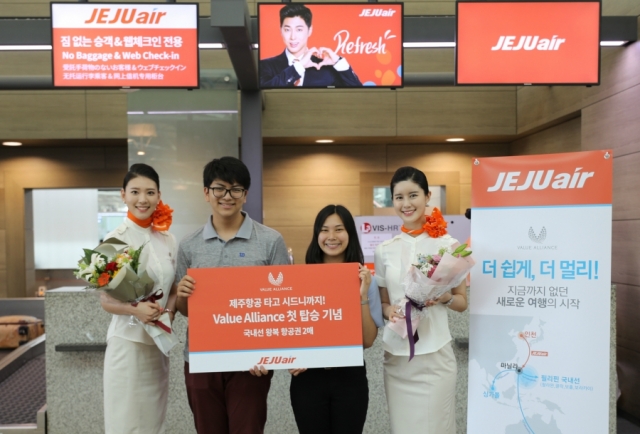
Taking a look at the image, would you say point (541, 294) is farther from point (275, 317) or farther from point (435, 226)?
point (275, 317)

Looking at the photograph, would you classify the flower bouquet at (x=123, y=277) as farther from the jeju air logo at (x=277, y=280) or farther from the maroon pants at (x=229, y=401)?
the jeju air logo at (x=277, y=280)

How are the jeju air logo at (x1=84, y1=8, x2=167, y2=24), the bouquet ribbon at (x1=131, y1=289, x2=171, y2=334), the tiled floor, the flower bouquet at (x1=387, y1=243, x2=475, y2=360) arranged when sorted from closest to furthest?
the flower bouquet at (x1=387, y1=243, x2=475, y2=360) → the bouquet ribbon at (x1=131, y1=289, x2=171, y2=334) → the jeju air logo at (x1=84, y1=8, x2=167, y2=24) → the tiled floor

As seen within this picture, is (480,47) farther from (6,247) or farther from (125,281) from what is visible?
(6,247)

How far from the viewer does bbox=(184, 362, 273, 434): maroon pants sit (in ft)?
6.55

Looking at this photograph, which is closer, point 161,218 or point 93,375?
point 161,218

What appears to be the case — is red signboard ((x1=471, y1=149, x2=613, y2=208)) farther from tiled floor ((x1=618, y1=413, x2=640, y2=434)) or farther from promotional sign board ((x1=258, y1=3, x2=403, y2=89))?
tiled floor ((x1=618, y1=413, x2=640, y2=434))

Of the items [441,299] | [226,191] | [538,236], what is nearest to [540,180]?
[538,236]

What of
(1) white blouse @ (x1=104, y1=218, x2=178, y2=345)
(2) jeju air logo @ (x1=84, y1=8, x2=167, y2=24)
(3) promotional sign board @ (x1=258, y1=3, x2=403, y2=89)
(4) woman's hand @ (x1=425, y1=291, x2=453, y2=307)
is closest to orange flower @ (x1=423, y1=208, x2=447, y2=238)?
(4) woman's hand @ (x1=425, y1=291, x2=453, y2=307)

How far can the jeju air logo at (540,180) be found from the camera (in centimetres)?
218

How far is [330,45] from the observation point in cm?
363

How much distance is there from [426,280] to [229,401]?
3.10 feet

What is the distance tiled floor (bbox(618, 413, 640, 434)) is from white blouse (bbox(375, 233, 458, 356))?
108 inches

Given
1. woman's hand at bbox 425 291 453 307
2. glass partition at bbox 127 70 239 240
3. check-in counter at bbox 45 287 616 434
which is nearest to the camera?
woman's hand at bbox 425 291 453 307

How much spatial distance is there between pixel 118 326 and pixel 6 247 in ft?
18.1
